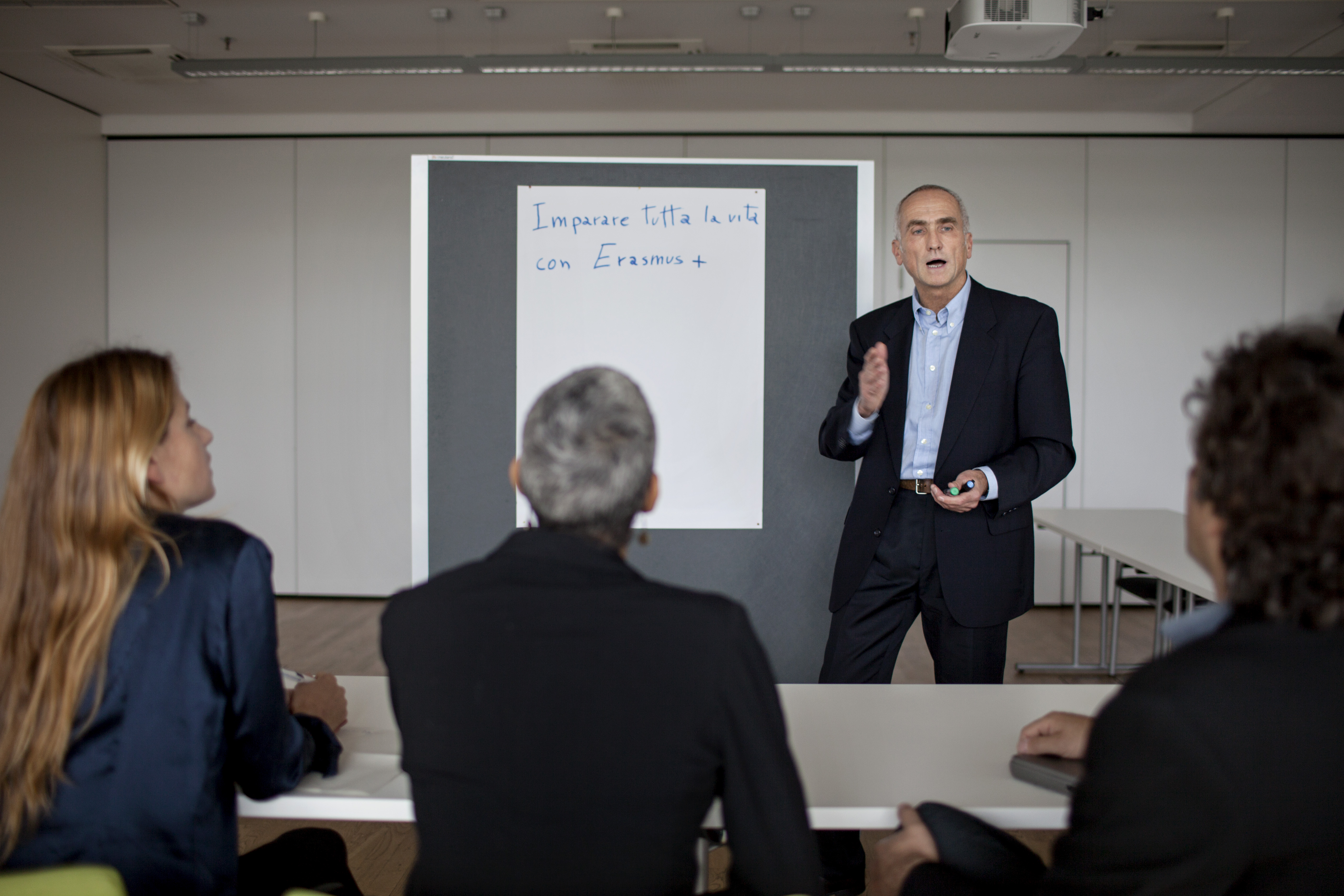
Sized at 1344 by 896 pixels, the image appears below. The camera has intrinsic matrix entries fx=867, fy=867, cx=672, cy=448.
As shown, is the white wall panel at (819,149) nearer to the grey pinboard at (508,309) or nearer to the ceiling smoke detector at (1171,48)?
the ceiling smoke detector at (1171,48)

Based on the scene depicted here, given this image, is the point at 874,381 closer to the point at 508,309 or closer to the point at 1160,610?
the point at 508,309

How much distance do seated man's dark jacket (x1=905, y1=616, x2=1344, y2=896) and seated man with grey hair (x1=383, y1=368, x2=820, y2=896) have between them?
0.33 meters

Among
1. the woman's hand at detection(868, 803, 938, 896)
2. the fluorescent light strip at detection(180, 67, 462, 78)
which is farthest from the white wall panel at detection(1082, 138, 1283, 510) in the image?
the woman's hand at detection(868, 803, 938, 896)

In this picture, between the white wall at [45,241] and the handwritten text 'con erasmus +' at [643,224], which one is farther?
the white wall at [45,241]

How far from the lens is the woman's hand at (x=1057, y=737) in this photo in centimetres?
132

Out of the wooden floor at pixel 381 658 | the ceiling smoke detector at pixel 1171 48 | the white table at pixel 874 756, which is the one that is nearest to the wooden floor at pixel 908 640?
the wooden floor at pixel 381 658

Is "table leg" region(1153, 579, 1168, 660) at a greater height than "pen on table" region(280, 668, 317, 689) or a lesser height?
lesser

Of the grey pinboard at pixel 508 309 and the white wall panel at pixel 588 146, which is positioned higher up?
the white wall panel at pixel 588 146

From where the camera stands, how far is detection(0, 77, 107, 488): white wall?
512 cm

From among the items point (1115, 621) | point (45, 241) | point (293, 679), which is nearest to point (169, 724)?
point (293, 679)

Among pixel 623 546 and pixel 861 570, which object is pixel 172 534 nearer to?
pixel 623 546

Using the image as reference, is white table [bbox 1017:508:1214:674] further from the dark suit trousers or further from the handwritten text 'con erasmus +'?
the handwritten text 'con erasmus +'

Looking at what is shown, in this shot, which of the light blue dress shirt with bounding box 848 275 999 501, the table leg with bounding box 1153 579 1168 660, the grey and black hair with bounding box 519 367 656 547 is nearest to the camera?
the grey and black hair with bounding box 519 367 656 547

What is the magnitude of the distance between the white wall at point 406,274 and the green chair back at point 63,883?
16.9 feet
